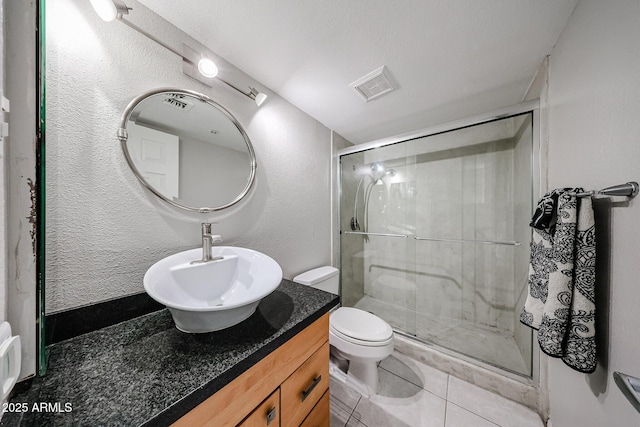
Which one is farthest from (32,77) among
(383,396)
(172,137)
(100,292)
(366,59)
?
(383,396)

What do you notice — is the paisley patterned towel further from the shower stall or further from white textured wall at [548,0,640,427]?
the shower stall

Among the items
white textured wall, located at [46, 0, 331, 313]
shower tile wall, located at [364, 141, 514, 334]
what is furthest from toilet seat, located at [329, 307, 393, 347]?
white textured wall, located at [46, 0, 331, 313]

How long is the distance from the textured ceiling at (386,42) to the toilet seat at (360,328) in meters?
1.57

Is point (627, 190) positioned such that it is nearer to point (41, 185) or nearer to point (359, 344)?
point (359, 344)

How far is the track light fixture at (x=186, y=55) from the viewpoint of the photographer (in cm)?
68

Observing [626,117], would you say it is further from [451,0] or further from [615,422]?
[615,422]

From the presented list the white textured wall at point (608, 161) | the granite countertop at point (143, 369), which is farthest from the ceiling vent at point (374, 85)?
the granite countertop at point (143, 369)

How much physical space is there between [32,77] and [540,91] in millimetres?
2119

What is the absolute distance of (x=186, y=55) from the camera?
3.00 feet

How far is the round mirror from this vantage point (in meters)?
0.80

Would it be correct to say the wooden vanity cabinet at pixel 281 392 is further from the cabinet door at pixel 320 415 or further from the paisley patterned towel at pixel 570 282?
the paisley patterned towel at pixel 570 282

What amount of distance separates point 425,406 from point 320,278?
962 mm

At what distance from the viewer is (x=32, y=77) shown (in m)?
0.49

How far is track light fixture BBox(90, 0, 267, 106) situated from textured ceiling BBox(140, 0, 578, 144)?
13 cm
